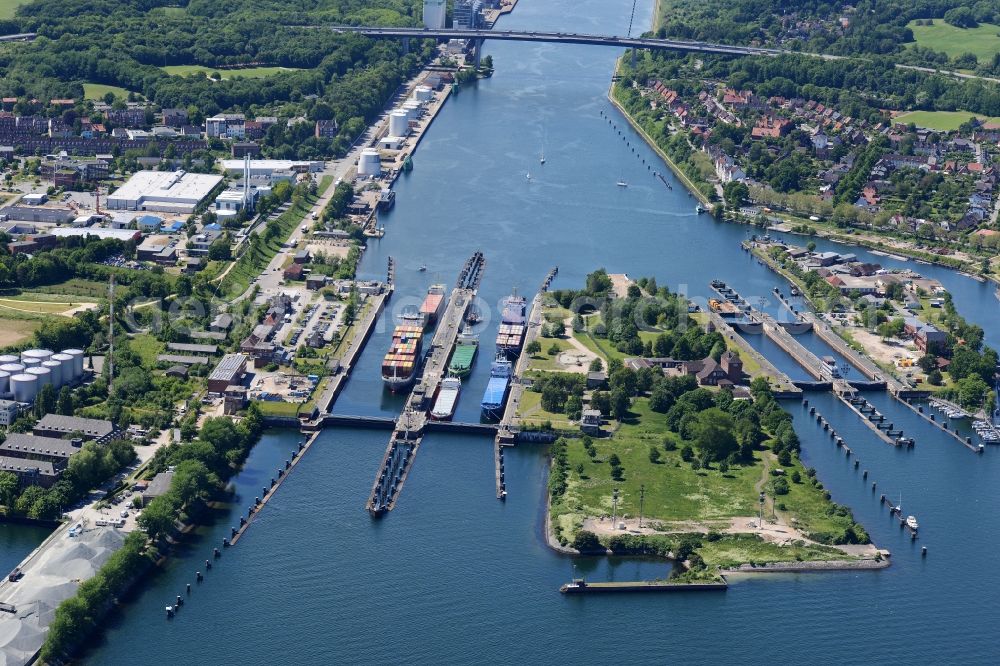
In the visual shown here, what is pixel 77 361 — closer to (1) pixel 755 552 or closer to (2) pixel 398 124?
(1) pixel 755 552

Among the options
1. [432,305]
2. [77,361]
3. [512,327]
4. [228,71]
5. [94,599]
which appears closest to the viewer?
[94,599]

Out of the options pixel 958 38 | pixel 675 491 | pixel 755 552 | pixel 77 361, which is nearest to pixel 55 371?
pixel 77 361

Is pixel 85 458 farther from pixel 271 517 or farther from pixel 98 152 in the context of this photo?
pixel 98 152

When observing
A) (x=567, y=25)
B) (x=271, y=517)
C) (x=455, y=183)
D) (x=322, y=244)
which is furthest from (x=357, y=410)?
(x=567, y=25)

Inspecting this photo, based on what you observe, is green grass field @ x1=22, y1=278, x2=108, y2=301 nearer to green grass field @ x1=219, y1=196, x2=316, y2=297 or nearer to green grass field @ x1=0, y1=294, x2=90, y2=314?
green grass field @ x1=0, y1=294, x2=90, y2=314

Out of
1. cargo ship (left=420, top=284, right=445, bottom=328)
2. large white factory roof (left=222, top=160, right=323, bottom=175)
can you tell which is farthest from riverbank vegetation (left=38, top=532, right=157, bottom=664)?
large white factory roof (left=222, top=160, right=323, bottom=175)
